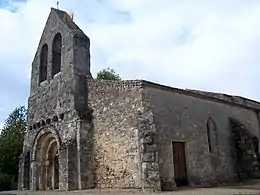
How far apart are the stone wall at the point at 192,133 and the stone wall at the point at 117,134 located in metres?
1.06

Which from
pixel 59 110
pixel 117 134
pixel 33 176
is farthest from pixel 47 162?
pixel 117 134

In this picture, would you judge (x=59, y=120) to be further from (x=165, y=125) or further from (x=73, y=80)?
(x=165, y=125)

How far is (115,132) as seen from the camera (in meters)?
16.5

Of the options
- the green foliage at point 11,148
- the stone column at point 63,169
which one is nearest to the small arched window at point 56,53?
the stone column at point 63,169

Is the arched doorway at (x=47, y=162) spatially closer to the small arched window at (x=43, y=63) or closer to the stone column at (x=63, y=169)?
the stone column at (x=63, y=169)

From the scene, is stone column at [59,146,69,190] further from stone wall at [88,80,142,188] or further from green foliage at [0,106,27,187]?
green foliage at [0,106,27,187]

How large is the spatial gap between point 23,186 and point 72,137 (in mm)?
5622

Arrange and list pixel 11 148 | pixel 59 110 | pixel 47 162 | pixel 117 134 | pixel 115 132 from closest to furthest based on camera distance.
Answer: pixel 117 134 → pixel 115 132 → pixel 59 110 → pixel 47 162 → pixel 11 148

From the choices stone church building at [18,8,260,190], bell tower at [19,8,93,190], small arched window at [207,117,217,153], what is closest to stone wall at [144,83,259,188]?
stone church building at [18,8,260,190]

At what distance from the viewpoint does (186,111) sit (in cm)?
1808

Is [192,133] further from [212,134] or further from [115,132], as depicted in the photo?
[115,132]

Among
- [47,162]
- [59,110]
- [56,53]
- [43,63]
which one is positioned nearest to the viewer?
[59,110]

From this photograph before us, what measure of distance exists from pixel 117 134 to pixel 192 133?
14.4 ft

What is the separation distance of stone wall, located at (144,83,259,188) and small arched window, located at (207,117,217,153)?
0.19 m
